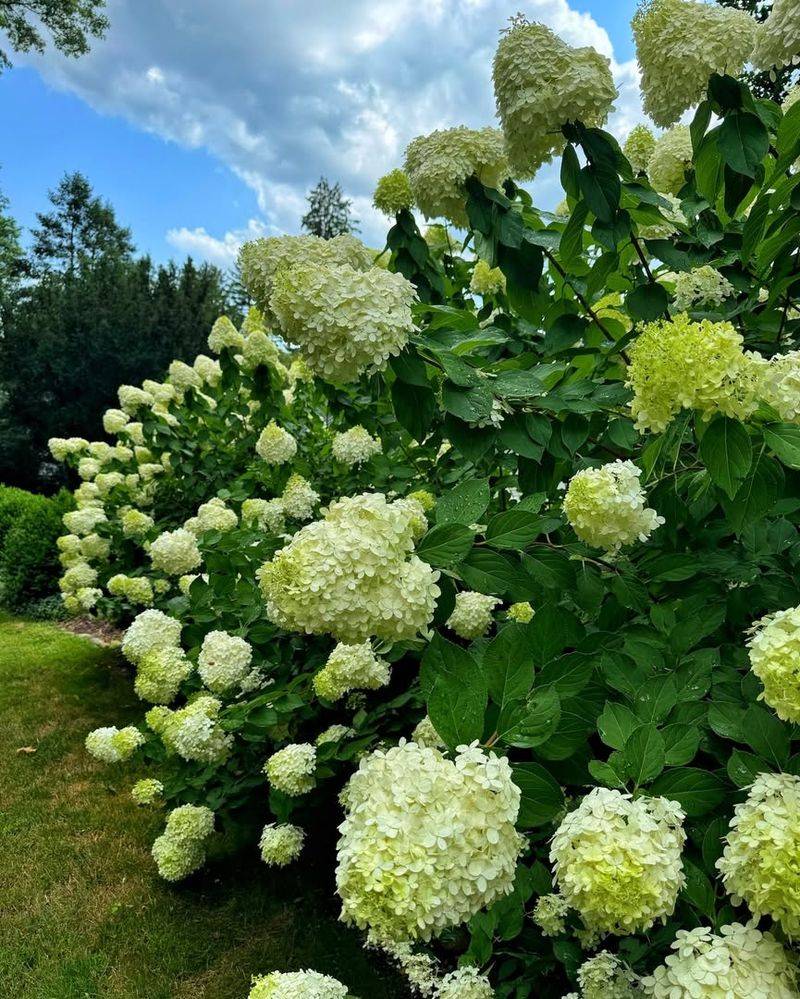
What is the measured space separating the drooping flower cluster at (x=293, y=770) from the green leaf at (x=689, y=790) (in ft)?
5.68

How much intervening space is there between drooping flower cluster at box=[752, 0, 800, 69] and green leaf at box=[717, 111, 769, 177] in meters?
0.27

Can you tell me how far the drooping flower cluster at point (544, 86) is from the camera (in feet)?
5.61

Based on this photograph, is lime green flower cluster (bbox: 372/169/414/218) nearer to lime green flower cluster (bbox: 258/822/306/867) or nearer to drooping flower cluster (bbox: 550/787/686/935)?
drooping flower cluster (bbox: 550/787/686/935)

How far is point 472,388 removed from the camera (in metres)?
1.68

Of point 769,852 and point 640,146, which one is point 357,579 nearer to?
point 769,852

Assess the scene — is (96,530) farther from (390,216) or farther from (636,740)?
(636,740)

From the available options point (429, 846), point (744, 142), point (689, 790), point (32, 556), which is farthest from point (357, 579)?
point (32, 556)

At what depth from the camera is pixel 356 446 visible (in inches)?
151

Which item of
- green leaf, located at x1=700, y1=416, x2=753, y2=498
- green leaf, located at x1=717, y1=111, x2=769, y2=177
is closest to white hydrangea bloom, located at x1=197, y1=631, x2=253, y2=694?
green leaf, located at x1=700, y1=416, x2=753, y2=498

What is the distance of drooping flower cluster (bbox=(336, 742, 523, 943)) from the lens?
1.03 meters

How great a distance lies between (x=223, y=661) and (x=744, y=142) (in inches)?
101

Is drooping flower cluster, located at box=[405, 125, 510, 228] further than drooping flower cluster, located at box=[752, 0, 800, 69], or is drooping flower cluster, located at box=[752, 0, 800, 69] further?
drooping flower cluster, located at box=[405, 125, 510, 228]

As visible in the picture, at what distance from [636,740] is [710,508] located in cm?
76

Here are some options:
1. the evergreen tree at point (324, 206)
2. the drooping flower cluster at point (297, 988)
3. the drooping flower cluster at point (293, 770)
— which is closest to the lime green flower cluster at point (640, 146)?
the drooping flower cluster at point (293, 770)
